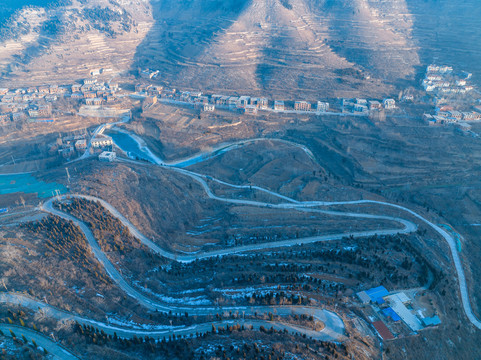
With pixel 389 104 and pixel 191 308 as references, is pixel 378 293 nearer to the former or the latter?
pixel 191 308

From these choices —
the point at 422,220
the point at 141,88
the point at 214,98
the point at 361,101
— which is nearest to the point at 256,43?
the point at 214,98

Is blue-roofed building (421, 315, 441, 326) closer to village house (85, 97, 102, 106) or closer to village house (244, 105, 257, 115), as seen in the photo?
village house (244, 105, 257, 115)

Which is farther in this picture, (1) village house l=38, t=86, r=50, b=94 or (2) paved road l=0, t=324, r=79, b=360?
(1) village house l=38, t=86, r=50, b=94

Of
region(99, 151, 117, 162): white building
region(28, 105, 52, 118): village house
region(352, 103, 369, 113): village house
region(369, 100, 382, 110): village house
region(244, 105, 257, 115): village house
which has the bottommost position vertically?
region(99, 151, 117, 162): white building

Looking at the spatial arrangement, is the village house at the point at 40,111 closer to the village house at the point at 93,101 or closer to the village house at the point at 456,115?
the village house at the point at 93,101

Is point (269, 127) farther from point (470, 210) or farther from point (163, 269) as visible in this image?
point (163, 269)

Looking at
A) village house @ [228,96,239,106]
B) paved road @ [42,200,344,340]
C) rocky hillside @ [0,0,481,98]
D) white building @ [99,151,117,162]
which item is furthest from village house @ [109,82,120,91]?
paved road @ [42,200,344,340]
